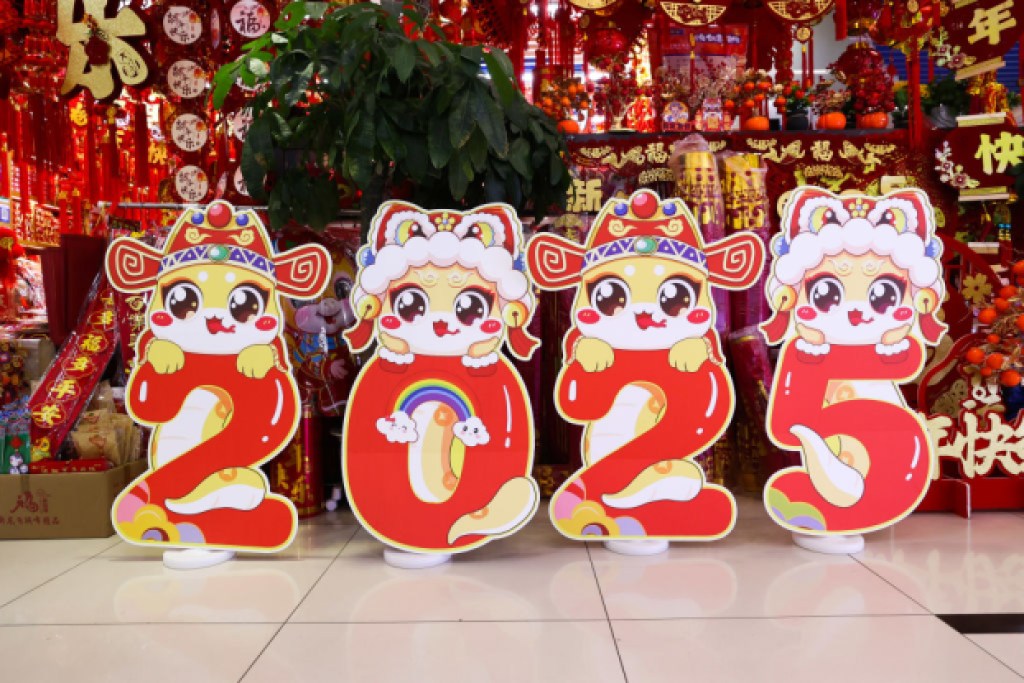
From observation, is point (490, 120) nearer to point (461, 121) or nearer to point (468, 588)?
point (461, 121)

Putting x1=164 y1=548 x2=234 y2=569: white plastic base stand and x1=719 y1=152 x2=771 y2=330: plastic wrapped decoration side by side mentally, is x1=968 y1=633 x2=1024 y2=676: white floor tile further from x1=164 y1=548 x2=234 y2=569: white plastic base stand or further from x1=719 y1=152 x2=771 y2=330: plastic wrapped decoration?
x1=164 y1=548 x2=234 y2=569: white plastic base stand

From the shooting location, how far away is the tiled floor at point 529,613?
170cm

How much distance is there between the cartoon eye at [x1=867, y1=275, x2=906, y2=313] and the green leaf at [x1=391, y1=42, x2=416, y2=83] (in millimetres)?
1453

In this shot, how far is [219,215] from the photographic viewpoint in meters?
2.49

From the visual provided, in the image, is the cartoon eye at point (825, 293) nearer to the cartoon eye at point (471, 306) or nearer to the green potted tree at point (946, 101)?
the cartoon eye at point (471, 306)

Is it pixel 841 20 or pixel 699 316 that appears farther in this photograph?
pixel 841 20

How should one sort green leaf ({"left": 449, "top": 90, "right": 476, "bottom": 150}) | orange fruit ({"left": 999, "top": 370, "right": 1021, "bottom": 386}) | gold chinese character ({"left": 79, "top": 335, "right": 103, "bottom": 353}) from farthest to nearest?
gold chinese character ({"left": 79, "top": 335, "right": 103, "bottom": 353}) → orange fruit ({"left": 999, "top": 370, "right": 1021, "bottom": 386}) → green leaf ({"left": 449, "top": 90, "right": 476, "bottom": 150})

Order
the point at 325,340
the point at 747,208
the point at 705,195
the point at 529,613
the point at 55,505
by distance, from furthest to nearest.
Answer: the point at 747,208 < the point at 705,195 < the point at 325,340 < the point at 55,505 < the point at 529,613

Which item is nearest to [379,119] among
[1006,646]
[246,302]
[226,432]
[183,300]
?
[246,302]

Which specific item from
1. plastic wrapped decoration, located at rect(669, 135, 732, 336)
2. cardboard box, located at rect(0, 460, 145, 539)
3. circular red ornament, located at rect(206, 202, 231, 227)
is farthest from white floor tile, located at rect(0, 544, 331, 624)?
plastic wrapped decoration, located at rect(669, 135, 732, 336)

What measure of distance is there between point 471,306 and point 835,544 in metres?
1.24

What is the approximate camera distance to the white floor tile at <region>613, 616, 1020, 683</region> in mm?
1638

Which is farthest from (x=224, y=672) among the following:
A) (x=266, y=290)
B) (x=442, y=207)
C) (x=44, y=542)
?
(x=442, y=207)

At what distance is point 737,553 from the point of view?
2430 mm
